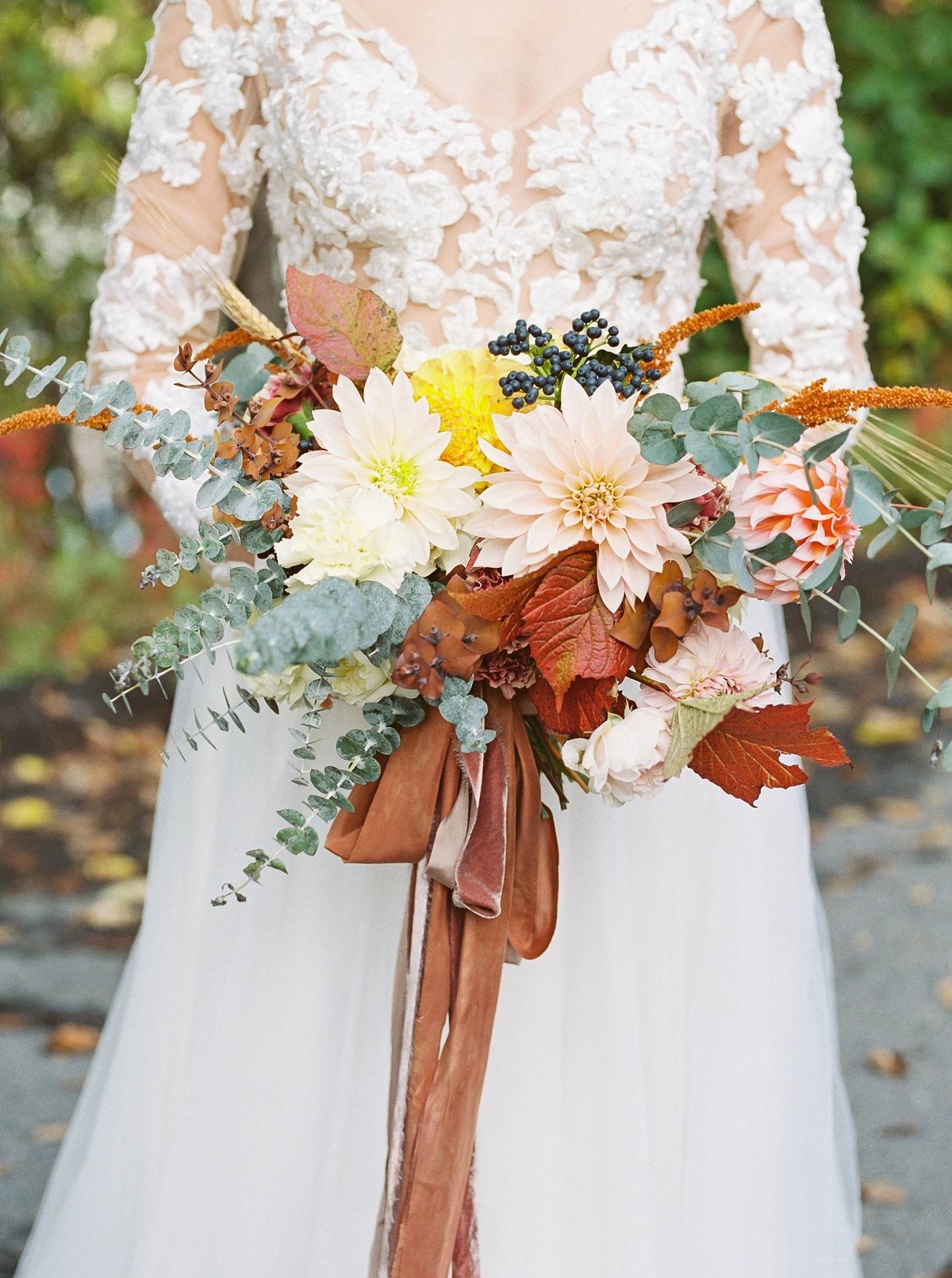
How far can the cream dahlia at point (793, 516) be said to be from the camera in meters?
1.15

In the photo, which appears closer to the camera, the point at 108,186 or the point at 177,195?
the point at 177,195

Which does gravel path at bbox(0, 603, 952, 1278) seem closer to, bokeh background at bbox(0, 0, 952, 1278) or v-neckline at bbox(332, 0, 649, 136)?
bokeh background at bbox(0, 0, 952, 1278)

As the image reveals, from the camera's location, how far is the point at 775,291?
179cm

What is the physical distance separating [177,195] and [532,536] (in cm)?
89

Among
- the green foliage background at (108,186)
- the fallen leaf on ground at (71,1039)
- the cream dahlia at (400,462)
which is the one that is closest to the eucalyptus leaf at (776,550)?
the cream dahlia at (400,462)

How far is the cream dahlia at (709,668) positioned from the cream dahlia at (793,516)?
6 cm

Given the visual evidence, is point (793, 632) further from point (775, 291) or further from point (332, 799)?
point (332, 799)

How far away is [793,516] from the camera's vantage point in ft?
3.75

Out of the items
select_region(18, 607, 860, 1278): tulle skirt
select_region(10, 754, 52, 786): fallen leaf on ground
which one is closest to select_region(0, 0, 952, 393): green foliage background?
select_region(10, 754, 52, 786): fallen leaf on ground

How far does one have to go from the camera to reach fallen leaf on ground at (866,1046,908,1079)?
3064mm

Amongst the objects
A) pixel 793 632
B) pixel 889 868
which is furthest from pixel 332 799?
pixel 793 632

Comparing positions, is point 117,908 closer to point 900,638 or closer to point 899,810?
point 899,810

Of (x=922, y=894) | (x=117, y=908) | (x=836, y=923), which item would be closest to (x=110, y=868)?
(x=117, y=908)

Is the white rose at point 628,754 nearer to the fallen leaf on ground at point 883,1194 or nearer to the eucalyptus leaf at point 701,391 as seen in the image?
the eucalyptus leaf at point 701,391
